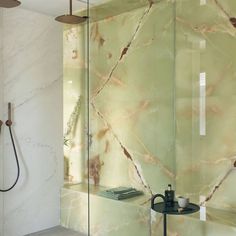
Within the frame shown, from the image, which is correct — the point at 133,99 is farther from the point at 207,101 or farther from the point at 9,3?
the point at 9,3

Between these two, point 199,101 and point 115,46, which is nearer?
point 199,101

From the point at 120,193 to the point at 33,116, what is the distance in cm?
113

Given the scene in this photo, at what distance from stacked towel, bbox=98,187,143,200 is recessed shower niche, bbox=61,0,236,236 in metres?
0.05

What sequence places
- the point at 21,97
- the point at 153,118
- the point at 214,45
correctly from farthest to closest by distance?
the point at 153,118 < the point at 21,97 < the point at 214,45

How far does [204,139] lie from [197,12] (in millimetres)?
1138

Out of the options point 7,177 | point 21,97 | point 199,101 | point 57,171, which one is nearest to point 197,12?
point 199,101

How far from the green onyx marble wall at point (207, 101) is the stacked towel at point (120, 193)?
47 cm

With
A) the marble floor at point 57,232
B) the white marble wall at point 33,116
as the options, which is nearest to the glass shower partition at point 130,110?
the marble floor at point 57,232

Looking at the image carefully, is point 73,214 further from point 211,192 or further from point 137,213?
point 211,192

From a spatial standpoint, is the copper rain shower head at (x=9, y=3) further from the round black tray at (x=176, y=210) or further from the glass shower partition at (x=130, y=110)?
the round black tray at (x=176, y=210)

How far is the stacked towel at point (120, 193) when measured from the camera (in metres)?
3.05

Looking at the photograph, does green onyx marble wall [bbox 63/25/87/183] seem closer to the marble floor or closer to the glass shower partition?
the glass shower partition

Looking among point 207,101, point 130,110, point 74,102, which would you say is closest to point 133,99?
point 130,110

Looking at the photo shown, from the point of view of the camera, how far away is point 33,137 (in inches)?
116
